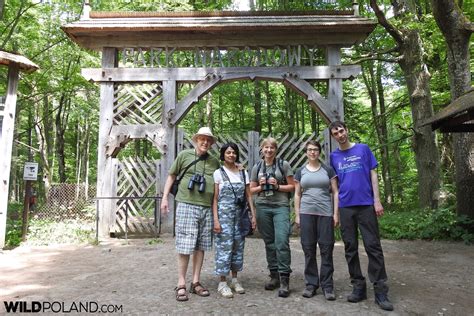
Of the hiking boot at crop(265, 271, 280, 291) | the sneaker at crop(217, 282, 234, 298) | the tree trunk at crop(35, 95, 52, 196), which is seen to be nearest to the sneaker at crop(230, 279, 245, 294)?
the sneaker at crop(217, 282, 234, 298)

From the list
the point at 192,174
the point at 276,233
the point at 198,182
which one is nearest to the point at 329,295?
the point at 276,233

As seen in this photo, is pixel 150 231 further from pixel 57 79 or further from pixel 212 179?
pixel 57 79

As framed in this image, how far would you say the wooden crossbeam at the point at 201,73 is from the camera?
828cm

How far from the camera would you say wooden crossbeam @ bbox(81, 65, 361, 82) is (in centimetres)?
828

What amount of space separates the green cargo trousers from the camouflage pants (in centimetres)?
31

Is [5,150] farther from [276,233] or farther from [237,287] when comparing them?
[276,233]

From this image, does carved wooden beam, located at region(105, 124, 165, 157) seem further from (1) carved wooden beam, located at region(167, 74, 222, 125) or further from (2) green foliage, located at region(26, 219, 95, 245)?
(2) green foliage, located at region(26, 219, 95, 245)

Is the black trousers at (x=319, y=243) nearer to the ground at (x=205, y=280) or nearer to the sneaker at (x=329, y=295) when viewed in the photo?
the sneaker at (x=329, y=295)

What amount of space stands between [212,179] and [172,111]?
15.5 feet

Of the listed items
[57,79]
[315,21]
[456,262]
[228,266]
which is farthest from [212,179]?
[57,79]

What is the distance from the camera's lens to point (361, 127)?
1474 centimetres

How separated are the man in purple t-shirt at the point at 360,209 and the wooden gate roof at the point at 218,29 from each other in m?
5.11

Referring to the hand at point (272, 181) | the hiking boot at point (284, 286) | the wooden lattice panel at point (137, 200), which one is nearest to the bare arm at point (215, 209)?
the hand at point (272, 181)

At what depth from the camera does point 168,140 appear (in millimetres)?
8258
